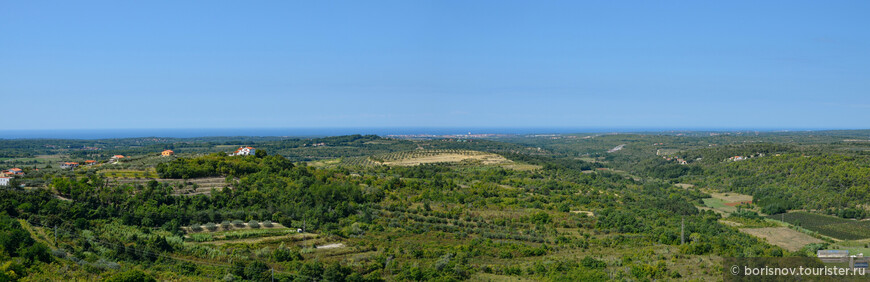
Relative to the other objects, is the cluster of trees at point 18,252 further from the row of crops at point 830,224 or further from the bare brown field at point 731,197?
the bare brown field at point 731,197

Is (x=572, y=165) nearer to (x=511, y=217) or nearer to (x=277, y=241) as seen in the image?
(x=511, y=217)

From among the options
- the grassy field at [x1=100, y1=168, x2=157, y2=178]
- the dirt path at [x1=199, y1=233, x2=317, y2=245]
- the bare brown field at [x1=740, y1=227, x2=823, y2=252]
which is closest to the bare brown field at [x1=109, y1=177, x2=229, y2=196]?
the grassy field at [x1=100, y1=168, x2=157, y2=178]

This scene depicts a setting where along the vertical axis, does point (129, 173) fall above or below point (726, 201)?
above

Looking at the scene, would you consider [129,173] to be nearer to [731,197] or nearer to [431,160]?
[431,160]

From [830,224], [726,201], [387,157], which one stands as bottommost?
[726,201]

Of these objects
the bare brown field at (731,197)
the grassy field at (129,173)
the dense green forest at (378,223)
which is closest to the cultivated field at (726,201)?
the bare brown field at (731,197)

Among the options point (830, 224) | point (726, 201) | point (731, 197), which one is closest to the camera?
point (830, 224)

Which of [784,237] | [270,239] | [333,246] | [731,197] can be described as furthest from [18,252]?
[731,197]

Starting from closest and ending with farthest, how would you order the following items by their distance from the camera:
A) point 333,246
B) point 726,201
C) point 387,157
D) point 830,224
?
point 333,246
point 830,224
point 726,201
point 387,157
